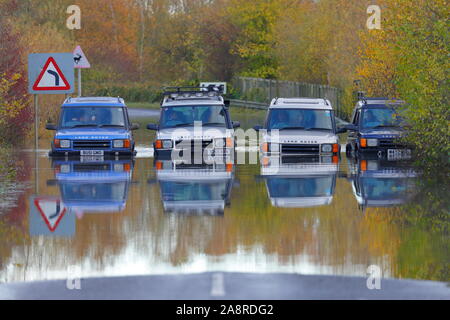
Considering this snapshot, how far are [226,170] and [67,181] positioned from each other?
4.42 m

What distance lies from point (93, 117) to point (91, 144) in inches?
45.9

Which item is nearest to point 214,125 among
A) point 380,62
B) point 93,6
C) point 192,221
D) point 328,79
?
point 380,62

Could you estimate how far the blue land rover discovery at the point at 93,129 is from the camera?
29109 millimetres

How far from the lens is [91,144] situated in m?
29.1

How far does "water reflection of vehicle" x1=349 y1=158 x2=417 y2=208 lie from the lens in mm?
18812

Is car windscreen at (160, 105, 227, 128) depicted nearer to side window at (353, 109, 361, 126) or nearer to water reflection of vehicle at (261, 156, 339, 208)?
water reflection of vehicle at (261, 156, 339, 208)

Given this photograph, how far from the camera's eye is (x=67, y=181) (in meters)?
22.7

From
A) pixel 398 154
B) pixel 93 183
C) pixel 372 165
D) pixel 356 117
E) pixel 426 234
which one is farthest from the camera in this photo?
pixel 356 117

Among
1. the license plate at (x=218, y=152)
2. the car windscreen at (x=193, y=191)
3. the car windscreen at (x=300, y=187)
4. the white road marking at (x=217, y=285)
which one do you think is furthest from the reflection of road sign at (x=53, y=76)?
the white road marking at (x=217, y=285)

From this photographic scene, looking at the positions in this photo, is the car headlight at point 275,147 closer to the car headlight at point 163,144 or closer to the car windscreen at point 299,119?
the car windscreen at point 299,119

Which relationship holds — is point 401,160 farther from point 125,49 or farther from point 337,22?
point 125,49

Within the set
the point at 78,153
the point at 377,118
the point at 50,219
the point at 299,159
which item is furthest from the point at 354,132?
the point at 50,219

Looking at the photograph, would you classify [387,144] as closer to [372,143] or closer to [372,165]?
[372,143]

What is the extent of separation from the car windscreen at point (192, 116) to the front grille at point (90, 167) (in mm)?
2588
